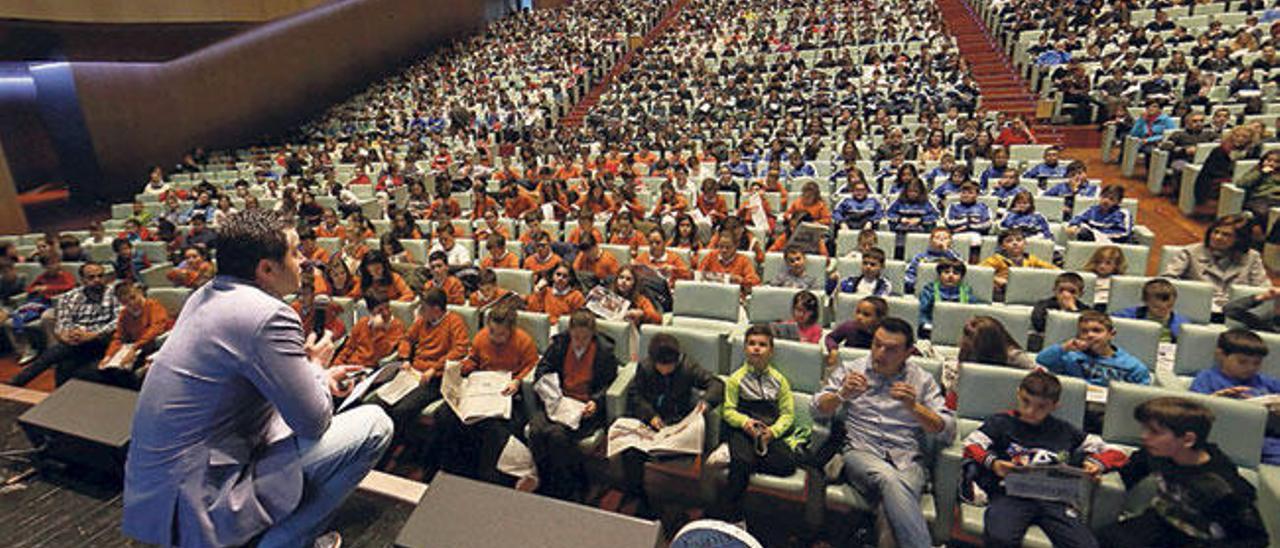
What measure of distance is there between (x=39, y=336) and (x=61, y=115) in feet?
25.2

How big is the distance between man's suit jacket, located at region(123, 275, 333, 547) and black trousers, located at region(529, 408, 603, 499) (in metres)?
1.48

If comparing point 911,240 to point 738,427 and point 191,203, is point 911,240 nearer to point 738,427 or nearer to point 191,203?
point 738,427

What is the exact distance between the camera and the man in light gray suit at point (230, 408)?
3.79ft

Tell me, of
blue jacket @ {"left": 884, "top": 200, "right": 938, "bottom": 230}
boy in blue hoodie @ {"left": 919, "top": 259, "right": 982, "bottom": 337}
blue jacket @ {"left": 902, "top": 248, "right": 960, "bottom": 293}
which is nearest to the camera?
boy in blue hoodie @ {"left": 919, "top": 259, "right": 982, "bottom": 337}

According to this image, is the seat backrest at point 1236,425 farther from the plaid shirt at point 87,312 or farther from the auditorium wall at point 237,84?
the auditorium wall at point 237,84

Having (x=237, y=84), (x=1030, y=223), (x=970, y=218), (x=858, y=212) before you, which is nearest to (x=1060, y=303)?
(x=1030, y=223)

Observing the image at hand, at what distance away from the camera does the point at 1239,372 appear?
239 centimetres

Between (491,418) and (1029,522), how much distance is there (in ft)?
7.00

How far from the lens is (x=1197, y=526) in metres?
1.88

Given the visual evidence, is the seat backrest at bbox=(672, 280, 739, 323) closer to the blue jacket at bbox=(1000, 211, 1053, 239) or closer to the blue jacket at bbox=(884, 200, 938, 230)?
the blue jacket at bbox=(884, 200, 938, 230)

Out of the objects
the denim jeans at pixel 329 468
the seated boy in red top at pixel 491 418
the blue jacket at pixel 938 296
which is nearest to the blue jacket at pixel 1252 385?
the blue jacket at pixel 938 296

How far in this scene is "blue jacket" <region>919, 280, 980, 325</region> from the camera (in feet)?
11.7

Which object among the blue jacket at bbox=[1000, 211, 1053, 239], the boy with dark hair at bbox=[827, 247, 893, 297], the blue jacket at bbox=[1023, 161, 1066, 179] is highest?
the blue jacket at bbox=[1023, 161, 1066, 179]

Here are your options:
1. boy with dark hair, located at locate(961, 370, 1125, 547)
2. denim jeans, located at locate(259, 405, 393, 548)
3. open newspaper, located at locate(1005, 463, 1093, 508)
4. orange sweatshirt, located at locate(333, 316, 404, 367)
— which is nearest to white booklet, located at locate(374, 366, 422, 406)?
orange sweatshirt, located at locate(333, 316, 404, 367)
